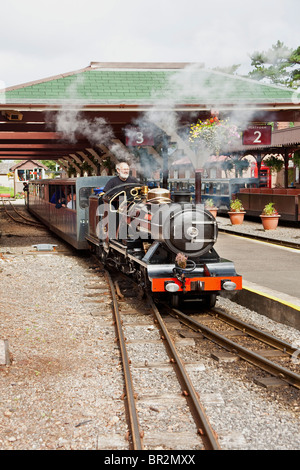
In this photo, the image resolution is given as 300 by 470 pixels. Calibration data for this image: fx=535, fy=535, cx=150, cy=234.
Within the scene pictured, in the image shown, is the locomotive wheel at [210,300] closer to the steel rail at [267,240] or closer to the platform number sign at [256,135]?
the steel rail at [267,240]

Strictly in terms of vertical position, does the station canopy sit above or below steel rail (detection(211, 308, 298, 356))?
above

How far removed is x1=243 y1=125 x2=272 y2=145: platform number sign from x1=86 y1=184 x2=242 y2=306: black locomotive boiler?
20.9ft

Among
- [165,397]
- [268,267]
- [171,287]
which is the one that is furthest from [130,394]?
[268,267]

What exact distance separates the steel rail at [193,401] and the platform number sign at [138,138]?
8.73 metres

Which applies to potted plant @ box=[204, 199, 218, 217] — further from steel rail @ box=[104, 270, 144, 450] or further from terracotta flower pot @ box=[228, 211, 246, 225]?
steel rail @ box=[104, 270, 144, 450]

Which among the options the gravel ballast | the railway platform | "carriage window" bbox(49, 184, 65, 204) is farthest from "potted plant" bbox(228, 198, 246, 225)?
the gravel ballast

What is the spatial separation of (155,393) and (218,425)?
0.72m

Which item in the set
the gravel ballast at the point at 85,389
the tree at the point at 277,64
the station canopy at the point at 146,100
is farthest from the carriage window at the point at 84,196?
the tree at the point at 277,64

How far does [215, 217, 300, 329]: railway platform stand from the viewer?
6648 mm

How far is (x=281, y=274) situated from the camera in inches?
348

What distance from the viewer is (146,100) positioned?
12133mm

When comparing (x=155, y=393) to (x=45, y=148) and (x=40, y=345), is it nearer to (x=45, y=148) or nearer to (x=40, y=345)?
(x=40, y=345)

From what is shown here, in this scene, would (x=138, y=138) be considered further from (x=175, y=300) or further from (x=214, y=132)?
(x=175, y=300)
